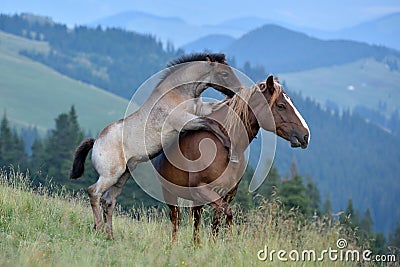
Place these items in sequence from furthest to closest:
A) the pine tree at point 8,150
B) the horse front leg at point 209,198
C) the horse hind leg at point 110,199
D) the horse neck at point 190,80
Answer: the pine tree at point 8,150 < the horse hind leg at point 110,199 < the horse neck at point 190,80 < the horse front leg at point 209,198

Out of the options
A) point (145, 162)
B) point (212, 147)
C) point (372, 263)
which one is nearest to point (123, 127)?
point (145, 162)

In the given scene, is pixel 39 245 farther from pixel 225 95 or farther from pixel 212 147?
pixel 225 95

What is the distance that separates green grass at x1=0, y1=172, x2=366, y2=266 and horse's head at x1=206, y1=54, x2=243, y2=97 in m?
2.14

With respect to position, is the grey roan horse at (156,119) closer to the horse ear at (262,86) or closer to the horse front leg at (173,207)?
the horse ear at (262,86)

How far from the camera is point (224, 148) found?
895 centimetres

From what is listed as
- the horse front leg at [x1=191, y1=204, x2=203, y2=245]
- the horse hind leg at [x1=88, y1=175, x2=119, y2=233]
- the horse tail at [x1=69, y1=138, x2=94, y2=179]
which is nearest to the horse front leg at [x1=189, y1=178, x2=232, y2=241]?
the horse front leg at [x1=191, y1=204, x2=203, y2=245]

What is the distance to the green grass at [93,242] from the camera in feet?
24.5

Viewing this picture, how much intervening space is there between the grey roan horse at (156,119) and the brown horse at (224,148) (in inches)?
13.9

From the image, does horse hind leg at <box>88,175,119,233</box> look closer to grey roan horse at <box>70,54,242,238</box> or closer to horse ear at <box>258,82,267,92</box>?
grey roan horse at <box>70,54,242,238</box>

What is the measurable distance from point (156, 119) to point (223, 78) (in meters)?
1.23

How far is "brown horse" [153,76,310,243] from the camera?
8.84 m

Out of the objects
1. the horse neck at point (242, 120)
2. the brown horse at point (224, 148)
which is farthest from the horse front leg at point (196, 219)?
the horse neck at point (242, 120)

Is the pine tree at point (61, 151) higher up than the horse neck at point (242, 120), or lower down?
lower down

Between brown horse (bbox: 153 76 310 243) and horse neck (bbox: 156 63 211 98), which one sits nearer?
brown horse (bbox: 153 76 310 243)
